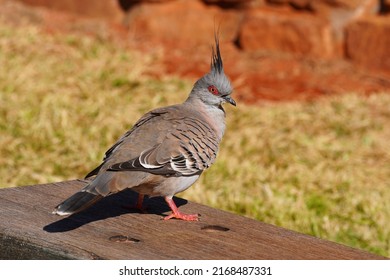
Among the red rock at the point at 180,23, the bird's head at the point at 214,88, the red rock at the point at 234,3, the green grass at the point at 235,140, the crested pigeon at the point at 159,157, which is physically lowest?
the green grass at the point at 235,140

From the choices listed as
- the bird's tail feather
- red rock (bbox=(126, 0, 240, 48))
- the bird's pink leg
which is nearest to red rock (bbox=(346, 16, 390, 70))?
red rock (bbox=(126, 0, 240, 48))

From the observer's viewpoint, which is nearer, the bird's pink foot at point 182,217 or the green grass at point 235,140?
the bird's pink foot at point 182,217

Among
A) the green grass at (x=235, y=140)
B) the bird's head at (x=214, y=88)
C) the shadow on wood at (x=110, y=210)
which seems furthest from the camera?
the green grass at (x=235, y=140)

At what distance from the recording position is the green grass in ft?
18.7

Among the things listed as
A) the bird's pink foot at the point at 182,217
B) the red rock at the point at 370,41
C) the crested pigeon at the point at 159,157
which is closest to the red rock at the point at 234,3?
the red rock at the point at 370,41

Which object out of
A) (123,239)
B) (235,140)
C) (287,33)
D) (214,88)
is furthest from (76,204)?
(287,33)

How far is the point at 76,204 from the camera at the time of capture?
10.3 ft

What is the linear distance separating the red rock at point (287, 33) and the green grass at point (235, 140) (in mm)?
1223

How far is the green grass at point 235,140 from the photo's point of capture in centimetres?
569

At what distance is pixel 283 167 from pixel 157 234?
3327mm

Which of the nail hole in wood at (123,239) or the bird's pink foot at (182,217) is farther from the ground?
the bird's pink foot at (182,217)

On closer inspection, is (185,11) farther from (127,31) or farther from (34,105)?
(34,105)

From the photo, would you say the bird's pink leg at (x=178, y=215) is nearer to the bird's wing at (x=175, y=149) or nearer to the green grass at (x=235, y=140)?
the bird's wing at (x=175, y=149)

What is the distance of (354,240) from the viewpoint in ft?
17.3
